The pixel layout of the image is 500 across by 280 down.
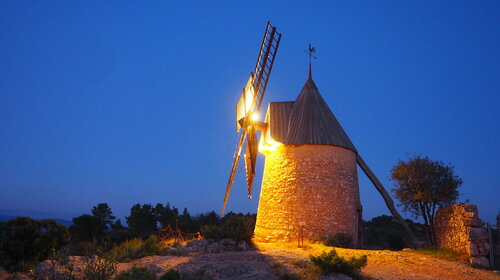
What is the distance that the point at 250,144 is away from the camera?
52.2 ft

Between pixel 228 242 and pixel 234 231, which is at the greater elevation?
pixel 234 231

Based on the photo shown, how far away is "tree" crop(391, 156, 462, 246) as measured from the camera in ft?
45.5

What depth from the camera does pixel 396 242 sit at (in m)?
22.8

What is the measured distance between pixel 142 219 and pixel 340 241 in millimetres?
22192

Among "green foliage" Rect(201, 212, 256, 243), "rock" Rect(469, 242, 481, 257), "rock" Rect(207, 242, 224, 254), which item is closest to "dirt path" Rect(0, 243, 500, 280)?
"rock" Rect(469, 242, 481, 257)

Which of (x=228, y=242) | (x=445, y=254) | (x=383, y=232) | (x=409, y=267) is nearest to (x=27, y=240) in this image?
(x=228, y=242)

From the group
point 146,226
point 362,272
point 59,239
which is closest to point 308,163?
point 362,272

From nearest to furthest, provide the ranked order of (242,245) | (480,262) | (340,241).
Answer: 1. (480,262)
2. (242,245)
3. (340,241)

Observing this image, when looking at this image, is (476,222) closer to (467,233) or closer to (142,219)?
(467,233)

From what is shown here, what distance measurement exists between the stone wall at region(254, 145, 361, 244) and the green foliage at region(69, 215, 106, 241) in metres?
18.4

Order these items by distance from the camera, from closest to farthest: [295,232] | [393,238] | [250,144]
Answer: [295,232]
[250,144]
[393,238]

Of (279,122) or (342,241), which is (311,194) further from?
(279,122)

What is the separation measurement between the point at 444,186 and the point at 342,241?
4130 mm

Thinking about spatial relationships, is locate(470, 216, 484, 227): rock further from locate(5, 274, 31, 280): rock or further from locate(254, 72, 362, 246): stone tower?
locate(5, 274, 31, 280): rock
